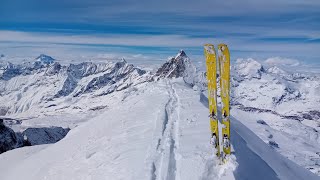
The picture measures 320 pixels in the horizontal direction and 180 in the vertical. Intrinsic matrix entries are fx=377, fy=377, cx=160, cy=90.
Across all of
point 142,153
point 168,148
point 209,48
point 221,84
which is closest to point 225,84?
point 221,84

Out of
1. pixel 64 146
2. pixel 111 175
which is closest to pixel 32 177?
pixel 64 146

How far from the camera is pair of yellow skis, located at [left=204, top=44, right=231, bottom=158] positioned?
1447 centimetres

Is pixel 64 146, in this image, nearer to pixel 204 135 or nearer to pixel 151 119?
pixel 151 119

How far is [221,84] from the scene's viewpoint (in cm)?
1478

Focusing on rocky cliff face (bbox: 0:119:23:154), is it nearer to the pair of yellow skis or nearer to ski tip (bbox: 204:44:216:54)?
the pair of yellow skis

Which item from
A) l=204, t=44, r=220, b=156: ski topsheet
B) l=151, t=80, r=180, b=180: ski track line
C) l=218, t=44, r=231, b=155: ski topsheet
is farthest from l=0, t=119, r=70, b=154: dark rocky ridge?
l=218, t=44, r=231, b=155: ski topsheet

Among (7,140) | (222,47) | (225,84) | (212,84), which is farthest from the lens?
(7,140)

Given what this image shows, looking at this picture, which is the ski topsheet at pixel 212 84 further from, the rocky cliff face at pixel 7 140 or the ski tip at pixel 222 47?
the rocky cliff face at pixel 7 140

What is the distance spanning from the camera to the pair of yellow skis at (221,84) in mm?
14473

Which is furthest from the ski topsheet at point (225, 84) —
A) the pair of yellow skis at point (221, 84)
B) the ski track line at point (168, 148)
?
the ski track line at point (168, 148)

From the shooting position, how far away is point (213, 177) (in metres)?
13.2

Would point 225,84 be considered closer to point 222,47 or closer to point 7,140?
point 222,47

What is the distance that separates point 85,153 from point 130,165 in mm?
4968

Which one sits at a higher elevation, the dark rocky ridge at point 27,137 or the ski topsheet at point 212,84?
the ski topsheet at point 212,84
